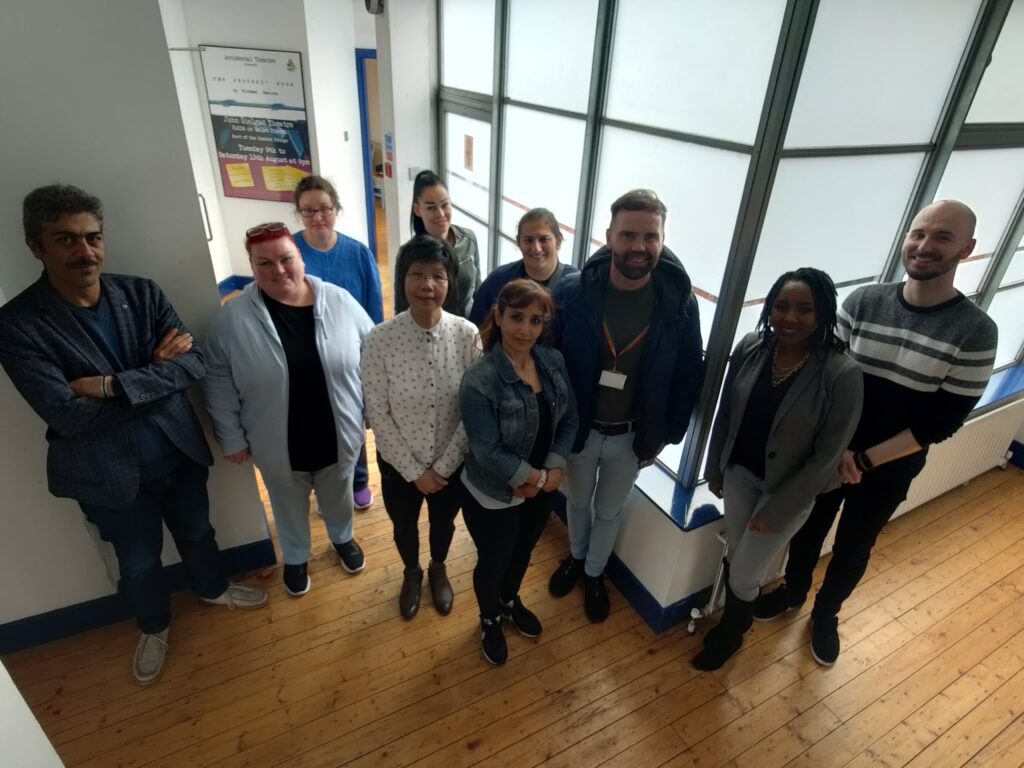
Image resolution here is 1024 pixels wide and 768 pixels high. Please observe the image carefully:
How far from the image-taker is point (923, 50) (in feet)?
6.17

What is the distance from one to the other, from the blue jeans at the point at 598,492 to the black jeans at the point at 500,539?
9.3 inches

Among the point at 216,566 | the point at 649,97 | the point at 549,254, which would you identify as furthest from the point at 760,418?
the point at 216,566

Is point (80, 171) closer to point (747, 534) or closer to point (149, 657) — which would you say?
point (149, 657)

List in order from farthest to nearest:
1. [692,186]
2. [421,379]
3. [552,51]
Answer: [552,51] < [692,186] < [421,379]

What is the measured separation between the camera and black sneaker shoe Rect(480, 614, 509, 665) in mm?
2229

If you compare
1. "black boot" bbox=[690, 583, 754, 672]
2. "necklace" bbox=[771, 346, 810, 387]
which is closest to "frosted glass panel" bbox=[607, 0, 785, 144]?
"necklace" bbox=[771, 346, 810, 387]

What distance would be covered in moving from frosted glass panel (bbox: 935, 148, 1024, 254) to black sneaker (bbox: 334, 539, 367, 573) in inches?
115

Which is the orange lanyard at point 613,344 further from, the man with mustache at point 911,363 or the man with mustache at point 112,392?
the man with mustache at point 112,392

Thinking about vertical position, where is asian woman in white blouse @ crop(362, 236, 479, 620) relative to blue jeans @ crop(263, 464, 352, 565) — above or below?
above

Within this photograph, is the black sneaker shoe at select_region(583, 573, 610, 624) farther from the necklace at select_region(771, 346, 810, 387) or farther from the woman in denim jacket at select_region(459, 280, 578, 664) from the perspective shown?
the necklace at select_region(771, 346, 810, 387)

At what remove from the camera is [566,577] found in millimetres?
2568

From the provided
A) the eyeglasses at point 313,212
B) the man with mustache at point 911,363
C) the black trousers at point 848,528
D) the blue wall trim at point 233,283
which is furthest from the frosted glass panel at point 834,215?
the blue wall trim at point 233,283

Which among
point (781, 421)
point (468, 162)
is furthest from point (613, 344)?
point (468, 162)

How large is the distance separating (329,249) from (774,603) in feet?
8.43
